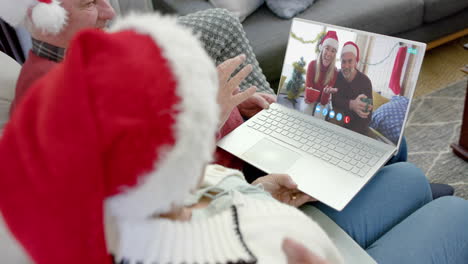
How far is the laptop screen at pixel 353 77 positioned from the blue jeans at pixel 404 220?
5.1 inches

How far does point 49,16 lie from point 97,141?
0.61m

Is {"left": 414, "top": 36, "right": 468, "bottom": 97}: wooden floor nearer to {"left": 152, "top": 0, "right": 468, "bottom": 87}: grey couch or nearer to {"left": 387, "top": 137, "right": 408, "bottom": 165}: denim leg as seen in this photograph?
{"left": 152, "top": 0, "right": 468, "bottom": 87}: grey couch

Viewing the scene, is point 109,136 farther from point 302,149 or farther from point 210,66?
point 302,149

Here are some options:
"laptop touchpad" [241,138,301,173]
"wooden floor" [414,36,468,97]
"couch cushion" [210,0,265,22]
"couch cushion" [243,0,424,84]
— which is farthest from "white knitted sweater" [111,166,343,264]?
"wooden floor" [414,36,468,97]

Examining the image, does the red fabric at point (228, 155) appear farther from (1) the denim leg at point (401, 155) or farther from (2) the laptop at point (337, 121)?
(1) the denim leg at point (401, 155)

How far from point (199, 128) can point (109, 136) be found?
11 centimetres

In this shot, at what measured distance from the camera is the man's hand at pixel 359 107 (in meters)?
0.94

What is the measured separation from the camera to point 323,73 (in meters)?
0.99

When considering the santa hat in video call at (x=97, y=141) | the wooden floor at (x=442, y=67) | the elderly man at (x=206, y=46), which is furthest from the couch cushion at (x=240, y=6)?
the santa hat in video call at (x=97, y=141)

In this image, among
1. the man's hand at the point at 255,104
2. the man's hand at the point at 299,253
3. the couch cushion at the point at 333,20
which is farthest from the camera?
the couch cushion at the point at 333,20

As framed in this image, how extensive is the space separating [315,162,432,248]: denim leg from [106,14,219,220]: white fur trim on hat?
56cm

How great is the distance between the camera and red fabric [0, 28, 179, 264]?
378 millimetres

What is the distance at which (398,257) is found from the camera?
0.80m

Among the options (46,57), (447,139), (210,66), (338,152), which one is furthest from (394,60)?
(447,139)
